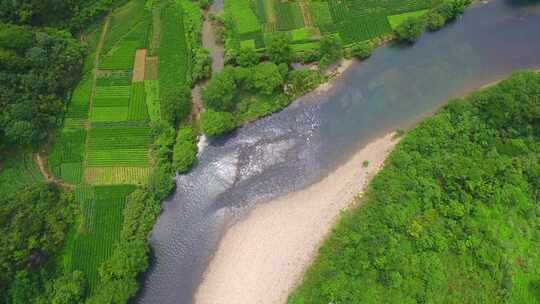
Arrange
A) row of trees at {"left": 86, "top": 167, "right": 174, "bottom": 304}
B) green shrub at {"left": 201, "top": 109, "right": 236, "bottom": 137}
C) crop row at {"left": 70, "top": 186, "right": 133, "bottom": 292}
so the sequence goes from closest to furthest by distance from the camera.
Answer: row of trees at {"left": 86, "top": 167, "right": 174, "bottom": 304}, crop row at {"left": 70, "top": 186, "right": 133, "bottom": 292}, green shrub at {"left": 201, "top": 109, "right": 236, "bottom": 137}

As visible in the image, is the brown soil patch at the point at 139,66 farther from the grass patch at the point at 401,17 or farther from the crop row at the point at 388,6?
the grass patch at the point at 401,17

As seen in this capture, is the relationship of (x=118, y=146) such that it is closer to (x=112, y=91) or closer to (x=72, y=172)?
(x=72, y=172)

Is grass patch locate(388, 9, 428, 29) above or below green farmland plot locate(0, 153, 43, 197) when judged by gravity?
above

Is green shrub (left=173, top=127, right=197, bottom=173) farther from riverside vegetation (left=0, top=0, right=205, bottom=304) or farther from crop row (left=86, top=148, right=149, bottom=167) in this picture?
crop row (left=86, top=148, right=149, bottom=167)

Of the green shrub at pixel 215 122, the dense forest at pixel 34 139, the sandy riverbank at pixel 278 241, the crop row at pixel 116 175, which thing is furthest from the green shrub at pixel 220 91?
the dense forest at pixel 34 139

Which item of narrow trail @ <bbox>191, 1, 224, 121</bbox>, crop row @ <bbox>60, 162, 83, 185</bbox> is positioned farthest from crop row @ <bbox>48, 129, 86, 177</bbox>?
narrow trail @ <bbox>191, 1, 224, 121</bbox>

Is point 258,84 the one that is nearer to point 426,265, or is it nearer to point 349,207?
point 349,207

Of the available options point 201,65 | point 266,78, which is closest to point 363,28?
point 266,78
